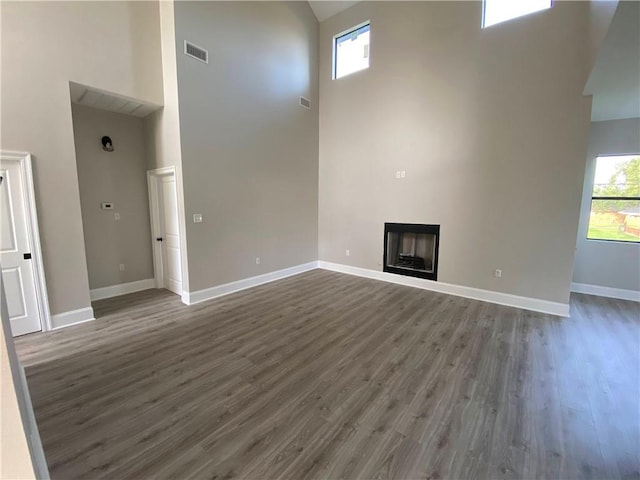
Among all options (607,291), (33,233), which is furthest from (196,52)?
(607,291)

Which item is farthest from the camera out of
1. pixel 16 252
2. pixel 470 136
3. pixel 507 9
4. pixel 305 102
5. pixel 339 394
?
pixel 305 102

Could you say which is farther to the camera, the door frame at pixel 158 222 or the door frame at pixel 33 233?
the door frame at pixel 158 222

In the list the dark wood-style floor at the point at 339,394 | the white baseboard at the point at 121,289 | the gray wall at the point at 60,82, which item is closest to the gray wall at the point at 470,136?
the dark wood-style floor at the point at 339,394

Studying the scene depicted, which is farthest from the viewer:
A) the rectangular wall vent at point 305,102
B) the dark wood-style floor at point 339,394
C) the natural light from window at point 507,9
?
the rectangular wall vent at point 305,102

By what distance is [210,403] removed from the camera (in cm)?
216

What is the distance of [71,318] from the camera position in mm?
3508

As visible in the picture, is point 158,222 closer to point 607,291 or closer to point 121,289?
point 121,289

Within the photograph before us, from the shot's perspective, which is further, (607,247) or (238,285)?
(238,285)

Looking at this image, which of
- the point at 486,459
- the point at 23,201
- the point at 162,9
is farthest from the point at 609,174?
the point at 23,201

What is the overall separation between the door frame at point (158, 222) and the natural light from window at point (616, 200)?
6719mm

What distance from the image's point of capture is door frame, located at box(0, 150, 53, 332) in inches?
121

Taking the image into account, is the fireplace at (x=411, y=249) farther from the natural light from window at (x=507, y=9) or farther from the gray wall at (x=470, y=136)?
the natural light from window at (x=507, y=9)

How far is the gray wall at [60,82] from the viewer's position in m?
2.99

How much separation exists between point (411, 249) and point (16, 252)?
567 cm
